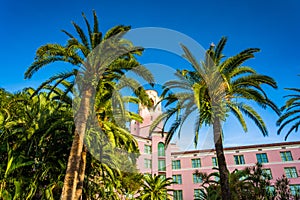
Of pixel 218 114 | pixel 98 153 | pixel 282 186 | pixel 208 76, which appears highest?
pixel 208 76

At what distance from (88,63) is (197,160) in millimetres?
34360

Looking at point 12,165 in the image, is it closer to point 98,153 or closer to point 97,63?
point 98,153

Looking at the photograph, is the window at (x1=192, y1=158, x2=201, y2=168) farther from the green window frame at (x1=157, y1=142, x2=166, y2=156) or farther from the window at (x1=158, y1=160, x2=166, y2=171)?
the green window frame at (x1=157, y1=142, x2=166, y2=156)

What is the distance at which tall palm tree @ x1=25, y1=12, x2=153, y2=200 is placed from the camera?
11.3 metres

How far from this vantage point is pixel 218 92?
41.4ft

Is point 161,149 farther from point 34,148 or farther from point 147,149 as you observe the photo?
point 34,148

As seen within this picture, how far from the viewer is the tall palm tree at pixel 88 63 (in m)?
11.3

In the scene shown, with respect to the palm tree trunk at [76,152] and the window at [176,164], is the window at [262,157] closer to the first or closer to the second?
the window at [176,164]

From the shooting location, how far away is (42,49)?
438 inches

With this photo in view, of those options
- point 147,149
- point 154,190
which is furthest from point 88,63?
point 147,149

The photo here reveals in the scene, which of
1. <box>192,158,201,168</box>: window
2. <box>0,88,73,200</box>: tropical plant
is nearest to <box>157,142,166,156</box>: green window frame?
<box>192,158,201,168</box>: window

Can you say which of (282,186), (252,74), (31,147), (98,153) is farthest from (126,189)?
(252,74)

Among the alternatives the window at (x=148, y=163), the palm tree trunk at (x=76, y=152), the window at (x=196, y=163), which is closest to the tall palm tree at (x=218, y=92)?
the palm tree trunk at (x=76, y=152)

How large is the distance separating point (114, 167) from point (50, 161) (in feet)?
13.2
